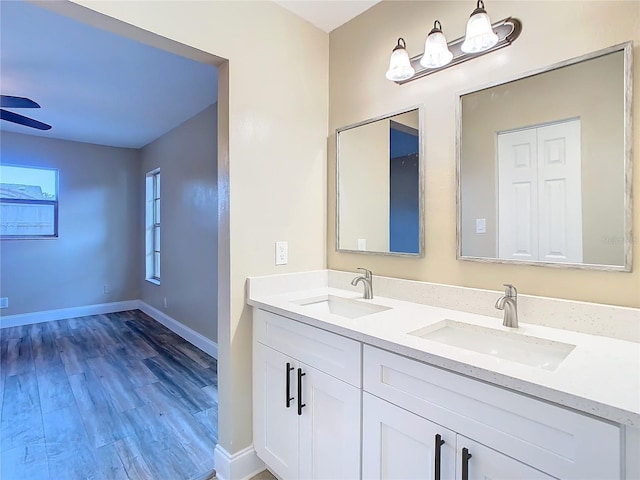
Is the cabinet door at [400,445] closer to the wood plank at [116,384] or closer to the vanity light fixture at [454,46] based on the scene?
the vanity light fixture at [454,46]

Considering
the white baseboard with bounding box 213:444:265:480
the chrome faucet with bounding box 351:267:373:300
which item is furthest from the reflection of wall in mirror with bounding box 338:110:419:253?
the white baseboard with bounding box 213:444:265:480

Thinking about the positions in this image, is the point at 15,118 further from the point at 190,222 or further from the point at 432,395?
the point at 432,395

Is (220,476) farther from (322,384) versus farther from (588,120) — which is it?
(588,120)

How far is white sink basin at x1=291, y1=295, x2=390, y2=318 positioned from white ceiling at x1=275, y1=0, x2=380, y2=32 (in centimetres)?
159

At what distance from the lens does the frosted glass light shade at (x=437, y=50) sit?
1.45m

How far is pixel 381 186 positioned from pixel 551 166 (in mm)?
803

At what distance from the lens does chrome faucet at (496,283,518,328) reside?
1.25 m

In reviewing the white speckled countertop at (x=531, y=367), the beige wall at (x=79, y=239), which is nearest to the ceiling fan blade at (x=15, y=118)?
the beige wall at (x=79, y=239)

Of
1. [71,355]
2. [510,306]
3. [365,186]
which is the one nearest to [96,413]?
[71,355]

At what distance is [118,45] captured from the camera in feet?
7.30

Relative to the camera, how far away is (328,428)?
1.33 m

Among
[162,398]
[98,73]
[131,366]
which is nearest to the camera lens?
[162,398]

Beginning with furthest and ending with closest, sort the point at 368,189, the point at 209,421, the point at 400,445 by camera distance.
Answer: the point at 209,421 → the point at 368,189 → the point at 400,445

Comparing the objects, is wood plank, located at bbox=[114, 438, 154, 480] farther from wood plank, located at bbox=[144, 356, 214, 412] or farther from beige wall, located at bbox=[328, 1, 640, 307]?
beige wall, located at bbox=[328, 1, 640, 307]
